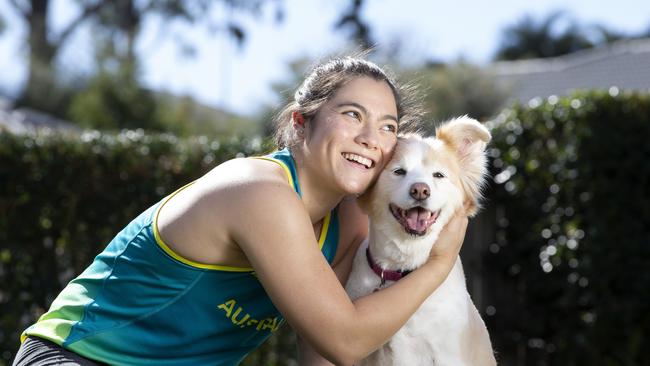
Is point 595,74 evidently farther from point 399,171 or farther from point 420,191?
point 420,191

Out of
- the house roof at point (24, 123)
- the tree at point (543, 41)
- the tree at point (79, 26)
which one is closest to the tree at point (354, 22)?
the tree at point (79, 26)

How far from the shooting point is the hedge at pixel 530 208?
4.92m

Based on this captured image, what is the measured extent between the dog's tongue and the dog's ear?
8.4 inches

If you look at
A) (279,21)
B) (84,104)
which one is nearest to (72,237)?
(84,104)

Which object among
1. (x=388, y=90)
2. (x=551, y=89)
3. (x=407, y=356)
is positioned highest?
(x=388, y=90)

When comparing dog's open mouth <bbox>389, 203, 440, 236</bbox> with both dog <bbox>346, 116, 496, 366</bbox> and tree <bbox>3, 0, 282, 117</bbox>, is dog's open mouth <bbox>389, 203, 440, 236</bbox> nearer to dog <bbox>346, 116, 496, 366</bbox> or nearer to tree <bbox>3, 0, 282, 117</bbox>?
dog <bbox>346, 116, 496, 366</bbox>

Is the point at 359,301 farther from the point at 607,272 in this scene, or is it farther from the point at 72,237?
the point at 72,237

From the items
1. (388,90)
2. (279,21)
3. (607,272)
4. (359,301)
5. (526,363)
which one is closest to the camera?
(359,301)

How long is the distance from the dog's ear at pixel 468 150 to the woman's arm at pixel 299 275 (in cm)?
70

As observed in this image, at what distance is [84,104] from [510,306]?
Result: 15644mm

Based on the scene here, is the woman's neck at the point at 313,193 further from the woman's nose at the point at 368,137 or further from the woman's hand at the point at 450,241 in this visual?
the woman's hand at the point at 450,241

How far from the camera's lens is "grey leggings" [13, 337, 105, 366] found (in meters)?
2.48

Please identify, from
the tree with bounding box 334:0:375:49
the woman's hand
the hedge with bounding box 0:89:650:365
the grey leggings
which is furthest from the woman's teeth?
the tree with bounding box 334:0:375:49

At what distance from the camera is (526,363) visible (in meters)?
5.55
